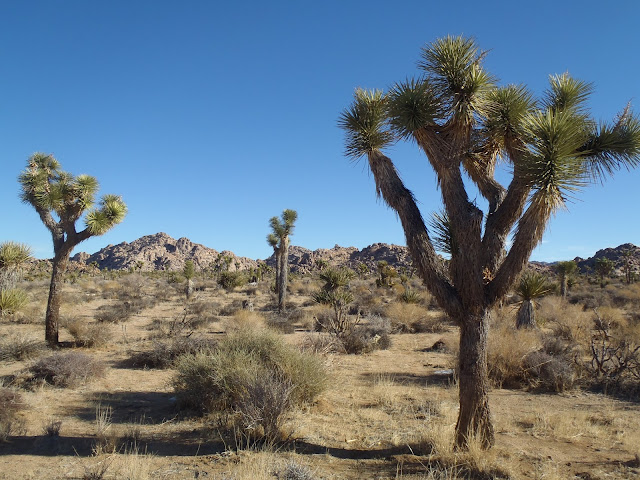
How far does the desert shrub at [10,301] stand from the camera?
1427cm

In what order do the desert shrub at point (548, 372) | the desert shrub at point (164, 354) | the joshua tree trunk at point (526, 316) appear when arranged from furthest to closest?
the joshua tree trunk at point (526, 316), the desert shrub at point (164, 354), the desert shrub at point (548, 372)

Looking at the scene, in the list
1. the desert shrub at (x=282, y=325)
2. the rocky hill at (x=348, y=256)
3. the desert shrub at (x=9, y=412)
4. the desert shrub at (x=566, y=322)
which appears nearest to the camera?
the desert shrub at (x=9, y=412)

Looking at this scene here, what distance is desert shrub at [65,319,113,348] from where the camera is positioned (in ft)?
41.0

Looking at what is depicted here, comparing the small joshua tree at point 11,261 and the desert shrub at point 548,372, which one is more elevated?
the small joshua tree at point 11,261

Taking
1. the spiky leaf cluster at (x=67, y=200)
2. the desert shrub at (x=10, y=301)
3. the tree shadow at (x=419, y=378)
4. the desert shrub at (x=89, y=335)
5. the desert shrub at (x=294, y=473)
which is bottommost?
the desert shrub at (x=294, y=473)

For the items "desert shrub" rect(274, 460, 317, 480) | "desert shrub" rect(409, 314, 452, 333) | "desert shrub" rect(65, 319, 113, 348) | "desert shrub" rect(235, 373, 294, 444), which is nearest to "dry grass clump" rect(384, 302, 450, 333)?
"desert shrub" rect(409, 314, 452, 333)

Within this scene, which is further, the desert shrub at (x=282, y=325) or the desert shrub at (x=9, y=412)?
the desert shrub at (x=282, y=325)

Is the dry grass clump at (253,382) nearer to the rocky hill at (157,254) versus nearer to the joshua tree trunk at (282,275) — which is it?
the joshua tree trunk at (282,275)

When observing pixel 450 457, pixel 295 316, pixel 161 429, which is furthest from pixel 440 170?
pixel 295 316

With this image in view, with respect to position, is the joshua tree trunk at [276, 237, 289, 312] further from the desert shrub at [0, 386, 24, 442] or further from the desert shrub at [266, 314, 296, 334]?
the desert shrub at [0, 386, 24, 442]

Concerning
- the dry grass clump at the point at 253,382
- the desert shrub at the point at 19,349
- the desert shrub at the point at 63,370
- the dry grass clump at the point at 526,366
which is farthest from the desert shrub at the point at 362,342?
the desert shrub at the point at 19,349

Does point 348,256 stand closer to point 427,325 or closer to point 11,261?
point 427,325

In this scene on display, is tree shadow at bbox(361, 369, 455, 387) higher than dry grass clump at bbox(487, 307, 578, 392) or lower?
lower

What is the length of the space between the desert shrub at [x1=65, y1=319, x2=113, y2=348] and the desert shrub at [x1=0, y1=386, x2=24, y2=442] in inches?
220
